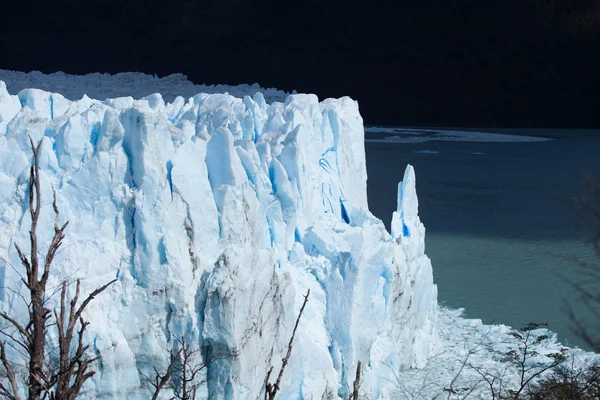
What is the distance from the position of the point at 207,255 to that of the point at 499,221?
6.32 metres

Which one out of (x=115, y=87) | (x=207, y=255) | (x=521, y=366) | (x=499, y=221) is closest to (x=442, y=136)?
(x=499, y=221)

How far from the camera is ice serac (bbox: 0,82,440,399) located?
3.20m

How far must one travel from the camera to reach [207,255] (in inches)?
135

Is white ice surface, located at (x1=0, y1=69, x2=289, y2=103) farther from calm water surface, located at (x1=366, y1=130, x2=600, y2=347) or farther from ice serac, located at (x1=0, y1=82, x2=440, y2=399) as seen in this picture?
ice serac, located at (x1=0, y1=82, x2=440, y2=399)

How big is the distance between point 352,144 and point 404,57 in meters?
20.5

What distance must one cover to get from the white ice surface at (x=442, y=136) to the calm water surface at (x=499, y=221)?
169cm

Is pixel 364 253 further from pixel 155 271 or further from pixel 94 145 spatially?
pixel 94 145

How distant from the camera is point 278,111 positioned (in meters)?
4.72

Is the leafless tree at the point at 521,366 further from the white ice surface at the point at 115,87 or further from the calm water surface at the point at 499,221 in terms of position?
the white ice surface at the point at 115,87

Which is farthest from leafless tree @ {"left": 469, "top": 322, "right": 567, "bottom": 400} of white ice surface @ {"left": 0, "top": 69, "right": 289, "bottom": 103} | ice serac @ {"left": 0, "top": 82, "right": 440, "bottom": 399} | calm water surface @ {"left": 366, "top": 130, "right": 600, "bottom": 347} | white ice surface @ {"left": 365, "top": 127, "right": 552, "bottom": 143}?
white ice surface @ {"left": 365, "top": 127, "right": 552, "bottom": 143}

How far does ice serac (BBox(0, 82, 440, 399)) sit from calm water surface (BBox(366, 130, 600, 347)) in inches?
47.3

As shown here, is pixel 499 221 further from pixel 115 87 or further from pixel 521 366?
pixel 115 87

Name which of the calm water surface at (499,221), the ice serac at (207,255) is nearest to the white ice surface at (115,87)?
the calm water surface at (499,221)

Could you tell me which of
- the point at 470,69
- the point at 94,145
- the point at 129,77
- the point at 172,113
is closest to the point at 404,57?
the point at 470,69
